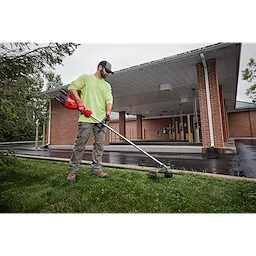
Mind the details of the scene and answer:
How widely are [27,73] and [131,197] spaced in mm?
2618

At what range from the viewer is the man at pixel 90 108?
2.37 m

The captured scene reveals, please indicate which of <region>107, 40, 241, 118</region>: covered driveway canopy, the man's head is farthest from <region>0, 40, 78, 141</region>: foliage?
<region>107, 40, 241, 118</region>: covered driveway canopy

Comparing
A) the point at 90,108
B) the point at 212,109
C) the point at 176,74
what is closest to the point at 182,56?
the point at 176,74

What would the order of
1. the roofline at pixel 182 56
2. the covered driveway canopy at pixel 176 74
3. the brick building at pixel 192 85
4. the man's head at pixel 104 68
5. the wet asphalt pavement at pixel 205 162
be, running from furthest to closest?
the brick building at pixel 192 85 → the covered driveway canopy at pixel 176 74 → the roofline at pixel 182 56 → the wet asphalt pavement at pixel 205 162 → the man's head at pixel 104 68

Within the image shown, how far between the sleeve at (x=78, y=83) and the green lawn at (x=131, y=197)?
55.4 inches

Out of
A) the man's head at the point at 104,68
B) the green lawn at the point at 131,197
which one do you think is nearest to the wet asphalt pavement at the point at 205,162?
the green lawn at the point at 131,197

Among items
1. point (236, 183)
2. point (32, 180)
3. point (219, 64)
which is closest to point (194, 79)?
point (219, 64)

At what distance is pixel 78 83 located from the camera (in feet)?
8.09

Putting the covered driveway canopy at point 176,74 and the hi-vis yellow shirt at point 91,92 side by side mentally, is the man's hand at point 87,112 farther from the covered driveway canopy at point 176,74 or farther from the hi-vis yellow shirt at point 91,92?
the covered driveway canopy at point 176,74

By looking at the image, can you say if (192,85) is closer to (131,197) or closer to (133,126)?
(131,197)

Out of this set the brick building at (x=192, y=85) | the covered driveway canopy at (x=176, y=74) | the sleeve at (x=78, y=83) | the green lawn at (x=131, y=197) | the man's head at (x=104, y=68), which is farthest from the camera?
the brick building at (x=192, y=85)

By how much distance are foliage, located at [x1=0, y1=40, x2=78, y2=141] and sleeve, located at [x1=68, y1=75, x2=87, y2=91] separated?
0.71 m

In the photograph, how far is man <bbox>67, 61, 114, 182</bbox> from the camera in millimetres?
2369
